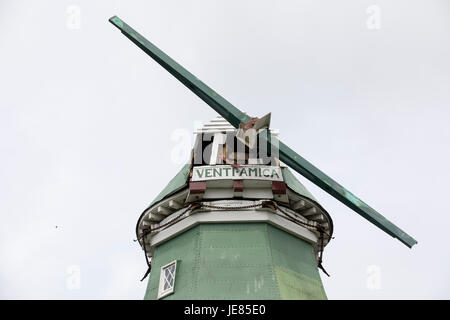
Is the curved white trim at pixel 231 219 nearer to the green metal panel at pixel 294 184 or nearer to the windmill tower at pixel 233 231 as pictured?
the windmill tower at pixel 233 231

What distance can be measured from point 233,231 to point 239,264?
4.93ft

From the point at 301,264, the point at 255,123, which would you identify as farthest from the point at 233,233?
the point at 255,123

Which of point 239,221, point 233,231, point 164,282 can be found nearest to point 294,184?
point 239,221

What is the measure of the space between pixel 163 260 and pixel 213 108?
25.5 ft

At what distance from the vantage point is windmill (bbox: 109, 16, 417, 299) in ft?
49.6

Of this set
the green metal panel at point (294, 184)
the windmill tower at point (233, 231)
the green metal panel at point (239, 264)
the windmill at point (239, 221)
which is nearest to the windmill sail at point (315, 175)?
the windmill at point (239, 221)

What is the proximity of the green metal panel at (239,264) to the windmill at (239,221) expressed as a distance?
34 millimetres

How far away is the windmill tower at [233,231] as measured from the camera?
15.0 metres

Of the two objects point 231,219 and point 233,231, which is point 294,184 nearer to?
point 231,219

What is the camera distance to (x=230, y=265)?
15.3 meters

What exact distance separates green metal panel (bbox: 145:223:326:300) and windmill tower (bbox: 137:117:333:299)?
34 millimetres

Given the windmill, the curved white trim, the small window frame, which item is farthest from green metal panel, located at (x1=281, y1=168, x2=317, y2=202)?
the small window frame

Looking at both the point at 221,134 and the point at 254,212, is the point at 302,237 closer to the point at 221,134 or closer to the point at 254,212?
the point at 254,212

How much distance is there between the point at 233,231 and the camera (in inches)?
648
